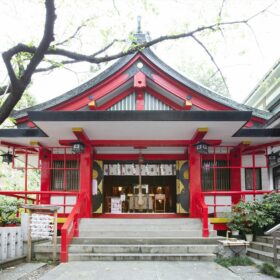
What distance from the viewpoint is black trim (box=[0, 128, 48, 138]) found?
1248cm

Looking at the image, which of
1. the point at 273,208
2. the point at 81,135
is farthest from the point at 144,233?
the point at 273,208

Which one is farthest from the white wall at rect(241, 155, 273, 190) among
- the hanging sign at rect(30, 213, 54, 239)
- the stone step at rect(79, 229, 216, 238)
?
the hanging sign at rect(30, 213, 54, 239)

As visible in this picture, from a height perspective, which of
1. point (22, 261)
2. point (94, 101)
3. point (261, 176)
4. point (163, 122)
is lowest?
point (22, 261)

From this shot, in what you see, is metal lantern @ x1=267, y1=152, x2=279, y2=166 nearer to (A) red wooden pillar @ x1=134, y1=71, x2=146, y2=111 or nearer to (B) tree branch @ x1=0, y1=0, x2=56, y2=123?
(A) red wooden pillar @ x1=134, y1=71, x2=146, y2=111

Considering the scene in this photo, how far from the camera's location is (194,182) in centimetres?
1204

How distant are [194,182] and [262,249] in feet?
10.3

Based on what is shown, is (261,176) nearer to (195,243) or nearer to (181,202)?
(181,202)

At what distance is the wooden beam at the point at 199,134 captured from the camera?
1147 cm

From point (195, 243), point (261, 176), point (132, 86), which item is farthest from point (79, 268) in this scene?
point (261, 176)

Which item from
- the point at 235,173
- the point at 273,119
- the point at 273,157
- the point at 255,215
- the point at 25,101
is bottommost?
the point at 255,215

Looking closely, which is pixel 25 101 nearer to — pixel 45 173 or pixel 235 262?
pixel 45 173

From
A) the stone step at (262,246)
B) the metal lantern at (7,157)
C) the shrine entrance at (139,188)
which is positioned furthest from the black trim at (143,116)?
the shrine entrance at (139,188)

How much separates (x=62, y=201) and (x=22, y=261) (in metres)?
5.09

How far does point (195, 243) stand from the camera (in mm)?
9953
